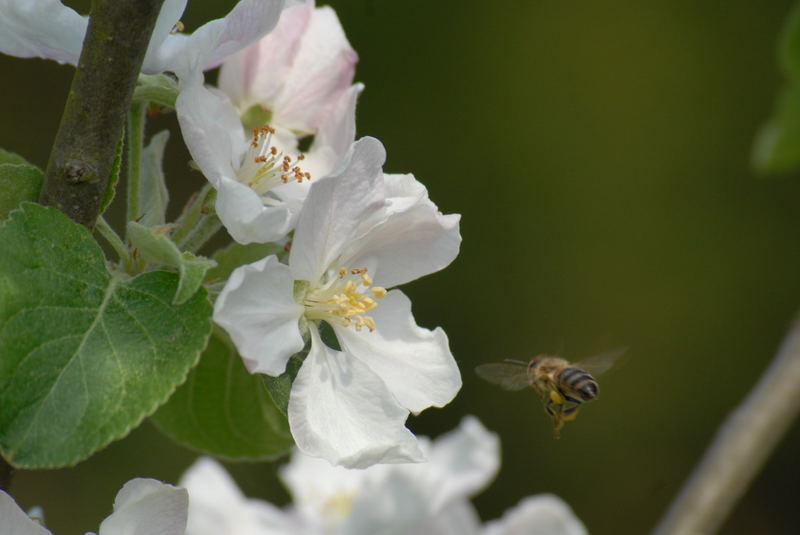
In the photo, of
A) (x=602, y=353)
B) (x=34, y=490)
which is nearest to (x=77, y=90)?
(x=602, y=353)

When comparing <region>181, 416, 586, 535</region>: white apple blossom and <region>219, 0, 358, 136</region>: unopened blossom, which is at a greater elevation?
<region>219, 0, 358, 136</region>: unopened blossom

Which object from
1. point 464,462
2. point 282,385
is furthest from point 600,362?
point 282,385

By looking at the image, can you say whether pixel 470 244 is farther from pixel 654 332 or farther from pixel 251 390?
pixel 251 390

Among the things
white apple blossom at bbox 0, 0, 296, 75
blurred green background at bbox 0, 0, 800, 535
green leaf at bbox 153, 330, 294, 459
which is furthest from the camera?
blurred green background at bbox 0, 0, 800, 535

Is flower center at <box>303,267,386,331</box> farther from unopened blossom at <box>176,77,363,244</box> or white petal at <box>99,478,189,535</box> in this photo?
white petal at <box>99,478,189,535</box>

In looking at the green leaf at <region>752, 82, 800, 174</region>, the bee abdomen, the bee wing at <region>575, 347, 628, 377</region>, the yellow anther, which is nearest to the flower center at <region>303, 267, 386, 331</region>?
the yellow anther

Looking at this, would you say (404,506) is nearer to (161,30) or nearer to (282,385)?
(282,385)
